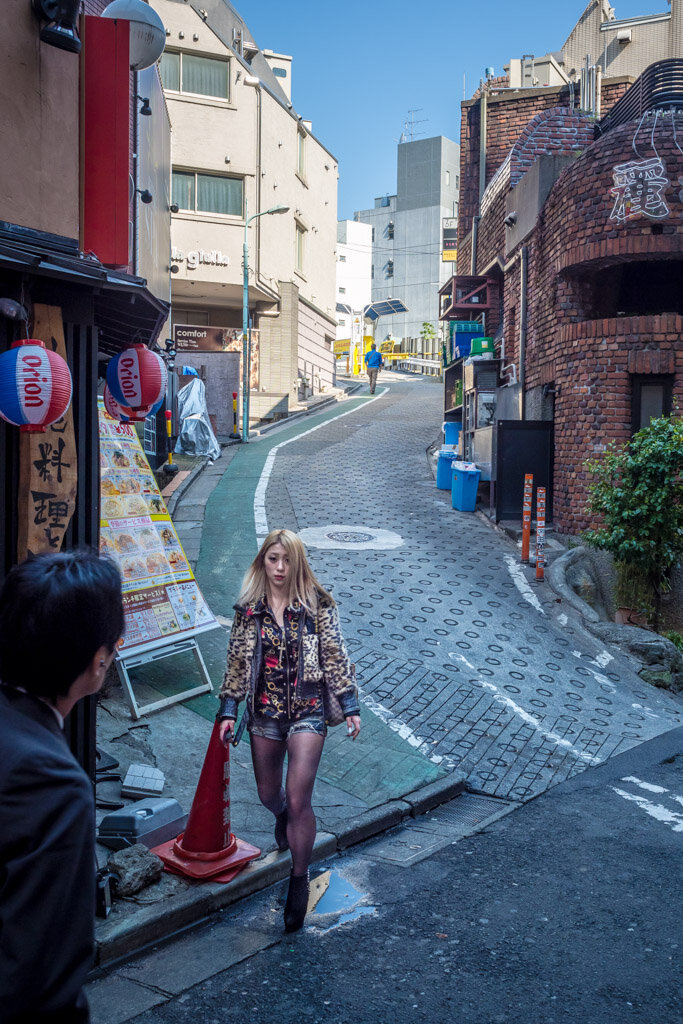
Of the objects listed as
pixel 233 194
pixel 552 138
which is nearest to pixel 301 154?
pixel 233 194

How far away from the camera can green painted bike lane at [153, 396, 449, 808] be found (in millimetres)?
6527

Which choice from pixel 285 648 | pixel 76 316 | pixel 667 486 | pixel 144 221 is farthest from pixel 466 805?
pixel 144 221

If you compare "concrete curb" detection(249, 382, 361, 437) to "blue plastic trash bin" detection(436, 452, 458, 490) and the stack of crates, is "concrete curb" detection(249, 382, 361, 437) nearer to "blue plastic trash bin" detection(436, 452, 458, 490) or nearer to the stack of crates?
the stack of crates

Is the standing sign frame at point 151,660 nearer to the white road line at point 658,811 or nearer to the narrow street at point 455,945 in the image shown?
the narrow street at point 455,945

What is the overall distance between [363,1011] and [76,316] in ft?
12.9

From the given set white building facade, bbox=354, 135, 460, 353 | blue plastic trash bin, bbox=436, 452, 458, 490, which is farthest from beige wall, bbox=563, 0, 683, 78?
white building facade, bbox=354, 135, 460, 353

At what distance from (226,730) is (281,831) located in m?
0.89

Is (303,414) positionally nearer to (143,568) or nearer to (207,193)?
(207,193)

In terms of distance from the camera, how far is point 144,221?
47.8 feet

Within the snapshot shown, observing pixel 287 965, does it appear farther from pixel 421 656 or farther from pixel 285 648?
pixel 421 656

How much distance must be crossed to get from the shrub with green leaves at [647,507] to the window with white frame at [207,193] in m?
24.1

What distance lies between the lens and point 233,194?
31.5 metres

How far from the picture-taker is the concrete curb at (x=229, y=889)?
424 centimetres

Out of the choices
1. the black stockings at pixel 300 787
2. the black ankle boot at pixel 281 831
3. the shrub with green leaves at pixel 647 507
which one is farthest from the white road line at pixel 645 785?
the shrub with green leaves at pixel 647 507
